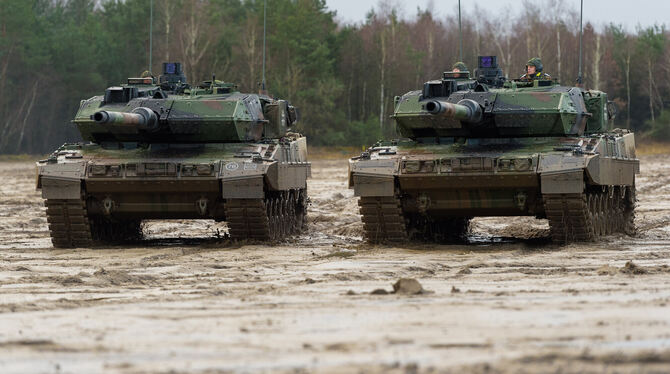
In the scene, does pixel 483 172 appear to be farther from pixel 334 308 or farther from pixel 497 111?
pixel 334 308

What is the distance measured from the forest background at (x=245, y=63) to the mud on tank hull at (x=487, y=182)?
35776 mm

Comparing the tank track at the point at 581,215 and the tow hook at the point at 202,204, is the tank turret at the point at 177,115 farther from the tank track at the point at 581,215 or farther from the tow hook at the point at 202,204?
the tank track at the point at 581,215

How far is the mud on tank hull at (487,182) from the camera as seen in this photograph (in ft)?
59.5

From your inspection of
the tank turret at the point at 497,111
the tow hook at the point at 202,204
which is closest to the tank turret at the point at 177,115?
the tow hook at the point at 202,204

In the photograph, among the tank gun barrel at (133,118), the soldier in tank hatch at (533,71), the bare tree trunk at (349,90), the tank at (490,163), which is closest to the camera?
the tank gun barrel at (133,118)

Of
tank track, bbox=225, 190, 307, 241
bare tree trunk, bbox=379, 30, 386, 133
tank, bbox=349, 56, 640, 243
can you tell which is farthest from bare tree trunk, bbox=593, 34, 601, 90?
tank track, bbox=225, 190, 307, 241

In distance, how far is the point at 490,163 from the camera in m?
18.3

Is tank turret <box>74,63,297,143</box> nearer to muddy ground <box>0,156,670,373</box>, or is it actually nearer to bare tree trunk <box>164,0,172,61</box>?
muddy ground <box>0,156,670,373</box>

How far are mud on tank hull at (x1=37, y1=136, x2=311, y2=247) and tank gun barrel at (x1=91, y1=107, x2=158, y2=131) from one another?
1.58ft

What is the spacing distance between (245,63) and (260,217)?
41112 mm

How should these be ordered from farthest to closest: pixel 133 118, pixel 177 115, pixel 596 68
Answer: pixel 596 68 < pixel 177 115 < pixel 133 118

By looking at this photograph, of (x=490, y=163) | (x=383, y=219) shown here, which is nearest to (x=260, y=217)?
(x=383, y=219)

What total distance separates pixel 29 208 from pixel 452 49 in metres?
49.3

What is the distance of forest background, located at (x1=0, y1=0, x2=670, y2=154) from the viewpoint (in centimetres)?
5859
